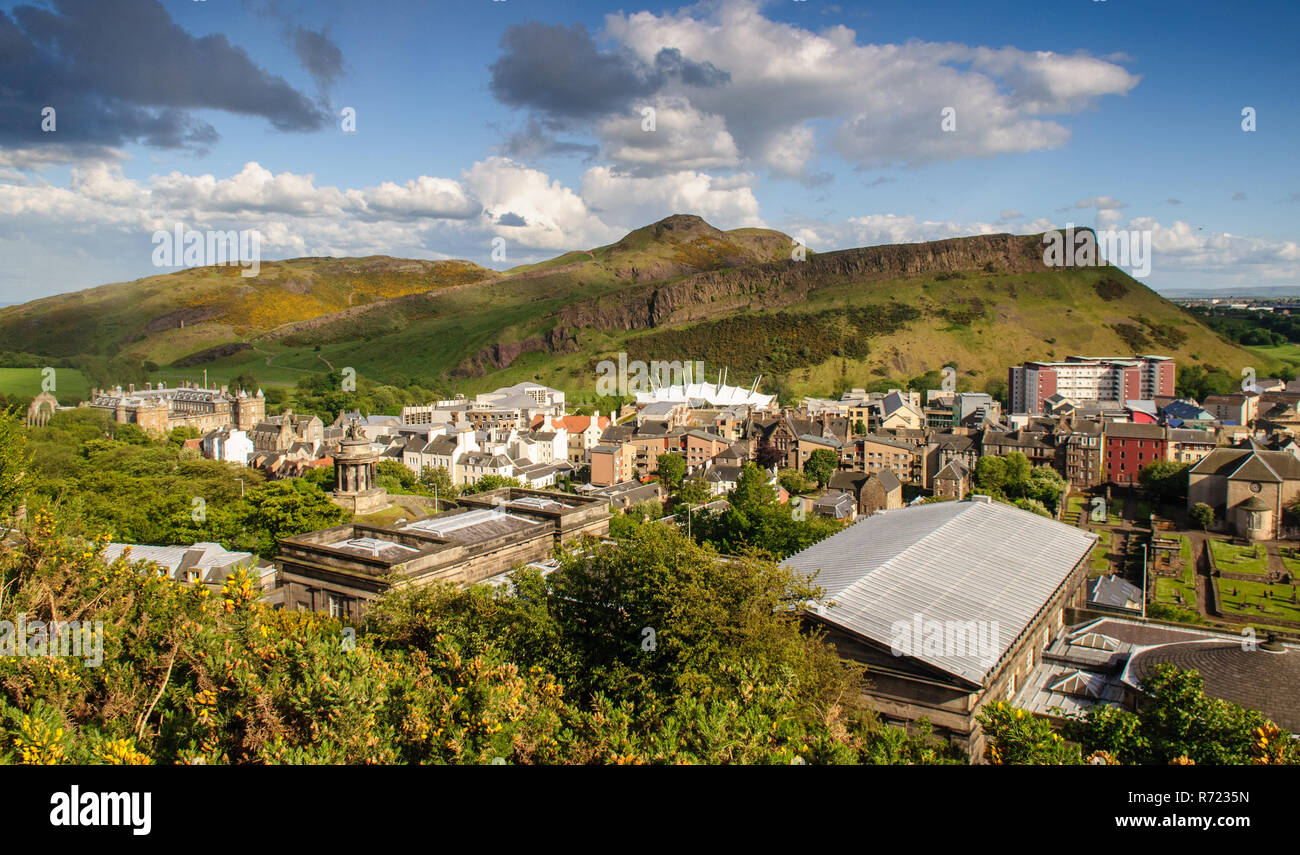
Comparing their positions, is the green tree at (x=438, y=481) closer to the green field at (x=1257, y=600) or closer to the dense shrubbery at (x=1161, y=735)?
the green field at (x=1257, y=600)

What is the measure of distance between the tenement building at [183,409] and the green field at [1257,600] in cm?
9135

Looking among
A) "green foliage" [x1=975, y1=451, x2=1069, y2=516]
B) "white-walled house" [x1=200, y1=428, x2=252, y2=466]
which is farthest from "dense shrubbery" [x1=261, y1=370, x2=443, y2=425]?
"green foliage" [x1=975, y1=451, x2=1069, y2=516]

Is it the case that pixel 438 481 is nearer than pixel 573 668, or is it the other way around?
pixel 573 668

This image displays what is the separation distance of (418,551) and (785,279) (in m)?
171

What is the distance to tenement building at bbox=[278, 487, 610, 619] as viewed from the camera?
2184cm

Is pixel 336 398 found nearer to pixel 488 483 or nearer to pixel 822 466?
pixel 488 483

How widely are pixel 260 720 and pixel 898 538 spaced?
71.7 feet

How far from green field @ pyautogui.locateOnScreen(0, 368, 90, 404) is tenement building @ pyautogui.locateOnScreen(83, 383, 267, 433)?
36.5 feet

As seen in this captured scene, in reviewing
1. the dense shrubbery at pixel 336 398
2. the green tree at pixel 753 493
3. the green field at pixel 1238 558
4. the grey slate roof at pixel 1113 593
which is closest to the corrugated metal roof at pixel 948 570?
the grey slate roof at pixel 1113 593

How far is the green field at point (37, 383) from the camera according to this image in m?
113
